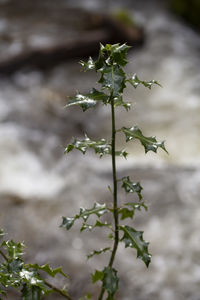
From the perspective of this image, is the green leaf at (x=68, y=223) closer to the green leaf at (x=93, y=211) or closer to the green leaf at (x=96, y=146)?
the green leaf at (x=93, y=211)

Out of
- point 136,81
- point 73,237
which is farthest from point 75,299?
point 136,81

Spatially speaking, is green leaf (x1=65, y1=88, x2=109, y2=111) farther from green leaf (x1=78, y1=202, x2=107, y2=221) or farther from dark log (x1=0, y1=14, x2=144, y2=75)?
dark log (x1=0, y1=14, x2=144, y2=75)

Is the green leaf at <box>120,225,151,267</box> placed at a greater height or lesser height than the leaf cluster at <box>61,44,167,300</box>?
lesser

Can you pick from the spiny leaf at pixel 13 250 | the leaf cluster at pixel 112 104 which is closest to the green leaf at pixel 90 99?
the leaf cluster at pixel 112 104

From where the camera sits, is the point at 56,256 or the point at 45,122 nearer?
the point at 56,256

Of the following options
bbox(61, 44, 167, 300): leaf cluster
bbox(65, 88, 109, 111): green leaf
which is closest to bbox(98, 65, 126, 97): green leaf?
bbox(61, 44, 167, 300): leaf cluster

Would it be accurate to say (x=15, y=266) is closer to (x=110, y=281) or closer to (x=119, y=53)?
(x=110, y=281)

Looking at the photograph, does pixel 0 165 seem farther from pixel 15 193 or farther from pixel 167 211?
pixel 167 211
